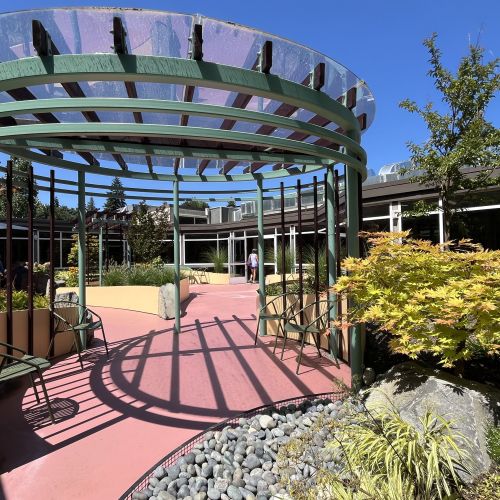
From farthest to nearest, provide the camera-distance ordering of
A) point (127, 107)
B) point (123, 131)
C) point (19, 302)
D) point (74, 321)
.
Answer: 1. point (74, 321)
2. point (19, 302)
3. point (123, 131)
4. point (127, 107)

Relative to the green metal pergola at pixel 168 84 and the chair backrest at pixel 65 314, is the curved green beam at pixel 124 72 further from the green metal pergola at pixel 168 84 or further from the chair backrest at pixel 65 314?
the chair backrest at pixel 65 314

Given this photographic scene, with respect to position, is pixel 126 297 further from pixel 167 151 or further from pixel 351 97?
pixel 351 97

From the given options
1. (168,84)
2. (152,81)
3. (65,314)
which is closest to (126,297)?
(65,314)

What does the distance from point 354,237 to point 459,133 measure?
4.90 metres

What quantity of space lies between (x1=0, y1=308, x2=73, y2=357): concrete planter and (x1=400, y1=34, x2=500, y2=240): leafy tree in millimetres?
6884

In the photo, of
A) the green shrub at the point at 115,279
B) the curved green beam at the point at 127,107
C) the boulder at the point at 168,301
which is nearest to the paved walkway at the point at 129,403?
the boulder at the point at 168,301

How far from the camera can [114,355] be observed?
5.19m

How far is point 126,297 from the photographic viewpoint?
9.57 m

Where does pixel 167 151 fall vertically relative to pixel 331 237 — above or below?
above

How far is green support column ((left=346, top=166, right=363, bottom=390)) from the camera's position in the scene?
3.64 meters

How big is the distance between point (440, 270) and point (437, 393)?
1034 millimetres

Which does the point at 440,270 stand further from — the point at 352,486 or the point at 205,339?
the point at 205,339

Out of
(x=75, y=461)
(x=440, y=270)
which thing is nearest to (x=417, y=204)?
(x=440, y=270)

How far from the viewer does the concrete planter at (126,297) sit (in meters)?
8.88
